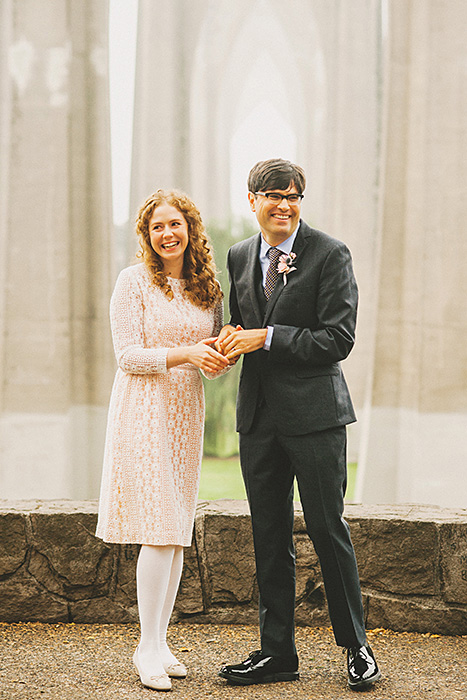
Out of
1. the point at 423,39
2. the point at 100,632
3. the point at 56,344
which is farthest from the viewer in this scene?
the point at 56,344

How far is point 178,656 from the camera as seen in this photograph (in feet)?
9.24

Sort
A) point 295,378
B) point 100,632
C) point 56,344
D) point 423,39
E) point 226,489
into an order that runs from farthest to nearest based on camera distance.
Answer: point 226,489, point 56,344, point 423,39, point 100,632, point 295,378

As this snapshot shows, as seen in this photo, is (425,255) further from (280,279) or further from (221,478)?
(280,279)

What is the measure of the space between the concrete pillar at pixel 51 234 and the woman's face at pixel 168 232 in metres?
3.01

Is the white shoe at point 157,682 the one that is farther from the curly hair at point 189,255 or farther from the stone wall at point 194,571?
the curly hair at point 189,255

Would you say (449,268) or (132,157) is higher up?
(132,157)

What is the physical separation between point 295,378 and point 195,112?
374cm

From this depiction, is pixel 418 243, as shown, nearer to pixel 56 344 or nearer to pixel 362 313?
pixel 362 313

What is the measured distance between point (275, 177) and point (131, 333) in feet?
2.14

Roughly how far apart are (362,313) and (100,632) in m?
3.16

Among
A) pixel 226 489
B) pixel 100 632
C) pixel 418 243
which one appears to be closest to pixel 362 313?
pixel 418 243

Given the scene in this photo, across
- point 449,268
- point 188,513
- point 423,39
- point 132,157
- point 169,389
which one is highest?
point 423,39

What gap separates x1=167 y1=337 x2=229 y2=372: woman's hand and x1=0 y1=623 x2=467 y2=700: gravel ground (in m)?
0.98

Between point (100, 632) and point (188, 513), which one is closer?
point (188, 513)
